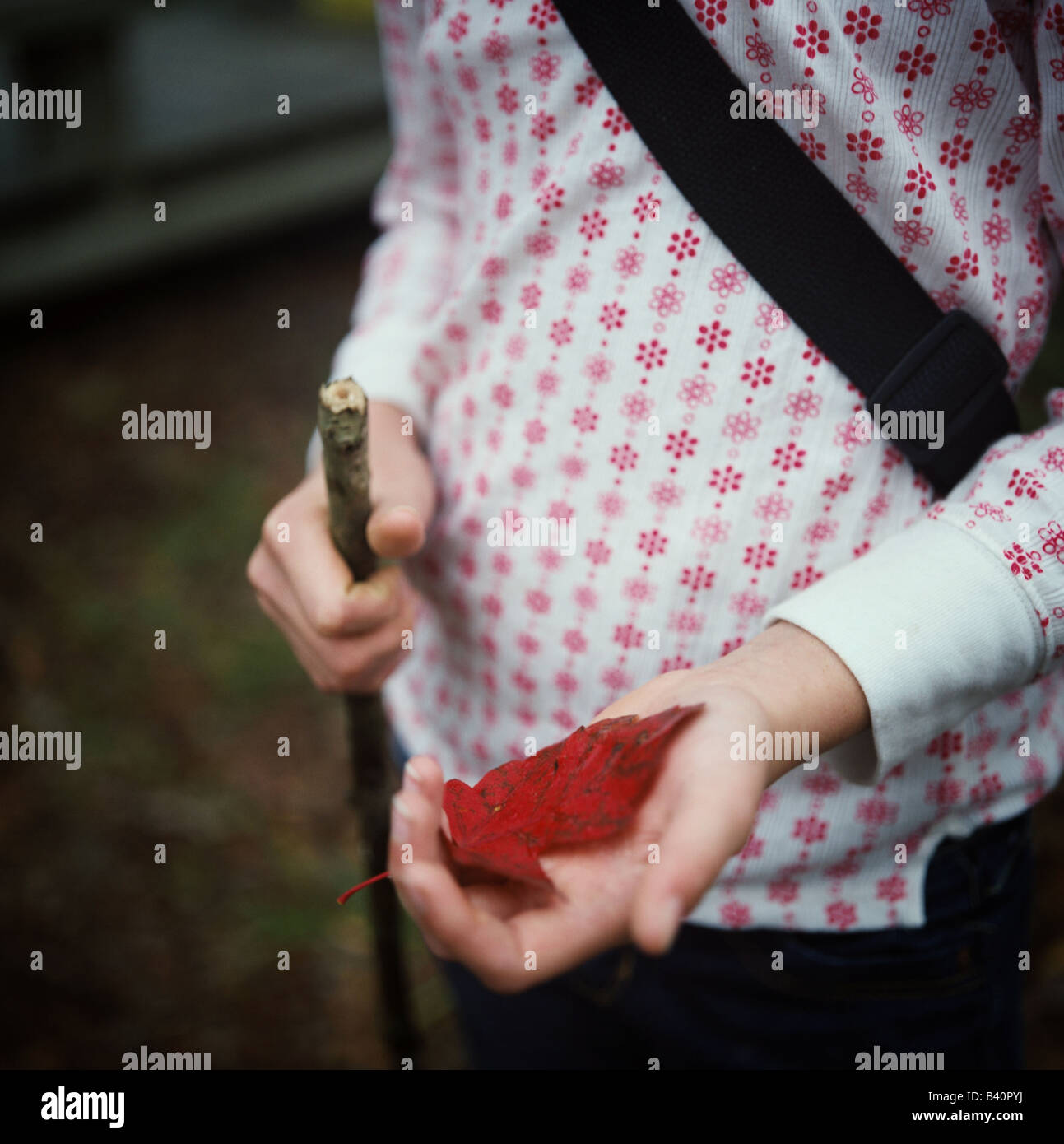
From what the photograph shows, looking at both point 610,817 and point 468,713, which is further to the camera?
point 468,713

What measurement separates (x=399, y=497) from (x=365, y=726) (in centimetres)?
42

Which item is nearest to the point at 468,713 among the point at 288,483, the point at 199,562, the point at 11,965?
the point at 11,965

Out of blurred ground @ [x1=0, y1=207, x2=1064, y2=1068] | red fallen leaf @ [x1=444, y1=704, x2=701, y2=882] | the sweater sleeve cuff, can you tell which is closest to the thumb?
red fallen leaf @ [x1=444, y1=704, x2=701, y2=882]

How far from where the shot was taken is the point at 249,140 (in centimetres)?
453

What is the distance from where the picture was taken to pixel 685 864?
0.58 metres

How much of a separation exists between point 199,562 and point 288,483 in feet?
1.64

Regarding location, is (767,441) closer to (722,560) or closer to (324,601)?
(722,560)

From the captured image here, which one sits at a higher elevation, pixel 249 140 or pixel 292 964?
pixel 249 140

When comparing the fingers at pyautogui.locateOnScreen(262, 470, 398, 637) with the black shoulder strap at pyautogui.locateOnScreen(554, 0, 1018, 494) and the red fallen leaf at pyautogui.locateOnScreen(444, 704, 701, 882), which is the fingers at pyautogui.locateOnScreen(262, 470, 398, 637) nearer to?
the red fallen leaf at pyautogui.locateOnScreen(444, 704, 701, 882)

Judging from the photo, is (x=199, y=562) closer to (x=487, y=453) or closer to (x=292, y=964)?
(x=292, y=964)

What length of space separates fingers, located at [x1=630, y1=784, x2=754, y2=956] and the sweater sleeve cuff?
0.19m

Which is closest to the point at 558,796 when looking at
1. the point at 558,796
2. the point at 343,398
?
the point at 558,796

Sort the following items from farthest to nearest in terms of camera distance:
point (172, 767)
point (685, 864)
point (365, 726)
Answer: point (172, 767)
point (365, 726)
point (685, 864)

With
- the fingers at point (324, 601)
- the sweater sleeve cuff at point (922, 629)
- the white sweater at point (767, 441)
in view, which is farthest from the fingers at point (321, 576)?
the sweater sleeve cuff at point (922, 629)
